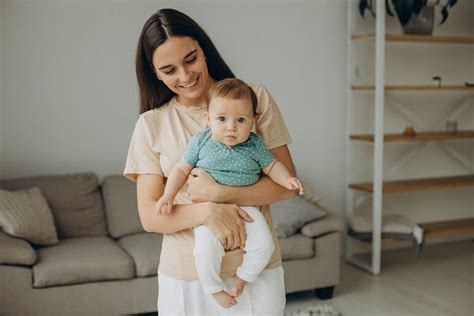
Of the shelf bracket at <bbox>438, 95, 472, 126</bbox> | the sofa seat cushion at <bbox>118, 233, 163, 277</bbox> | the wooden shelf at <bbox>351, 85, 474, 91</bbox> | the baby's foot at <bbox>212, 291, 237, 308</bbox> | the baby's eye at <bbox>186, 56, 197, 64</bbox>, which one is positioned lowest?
the sofa seat cushion at <bbox>118, 233, 163, 277</bbox>

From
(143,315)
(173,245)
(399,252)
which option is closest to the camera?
(173,245)

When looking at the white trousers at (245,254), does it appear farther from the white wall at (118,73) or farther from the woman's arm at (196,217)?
the white wall at (118,73)

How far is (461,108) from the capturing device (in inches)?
202

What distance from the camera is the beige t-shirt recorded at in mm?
1644

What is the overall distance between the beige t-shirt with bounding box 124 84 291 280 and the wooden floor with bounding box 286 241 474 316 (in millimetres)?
2218

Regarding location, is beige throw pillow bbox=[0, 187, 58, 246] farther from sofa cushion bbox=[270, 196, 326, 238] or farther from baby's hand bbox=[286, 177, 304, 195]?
baby's hand bbox=[286, 177, 304, 195]

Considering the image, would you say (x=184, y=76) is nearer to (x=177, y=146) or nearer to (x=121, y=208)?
(x=177, y=146)

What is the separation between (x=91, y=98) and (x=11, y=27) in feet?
2.08

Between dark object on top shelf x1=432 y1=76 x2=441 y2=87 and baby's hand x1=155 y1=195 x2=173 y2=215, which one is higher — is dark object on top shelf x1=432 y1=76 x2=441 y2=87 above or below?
above

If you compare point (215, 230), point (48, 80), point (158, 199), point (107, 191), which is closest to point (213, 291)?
point (215, 230)

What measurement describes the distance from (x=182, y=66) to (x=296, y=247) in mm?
2397

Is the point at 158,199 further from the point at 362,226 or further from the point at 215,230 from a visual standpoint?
the point at 362,226

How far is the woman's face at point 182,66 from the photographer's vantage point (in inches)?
63.0

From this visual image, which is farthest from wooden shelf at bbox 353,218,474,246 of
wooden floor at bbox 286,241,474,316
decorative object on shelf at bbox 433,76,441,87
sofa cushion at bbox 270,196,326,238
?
decorative object on shelf at bbox 433,76,441,87
